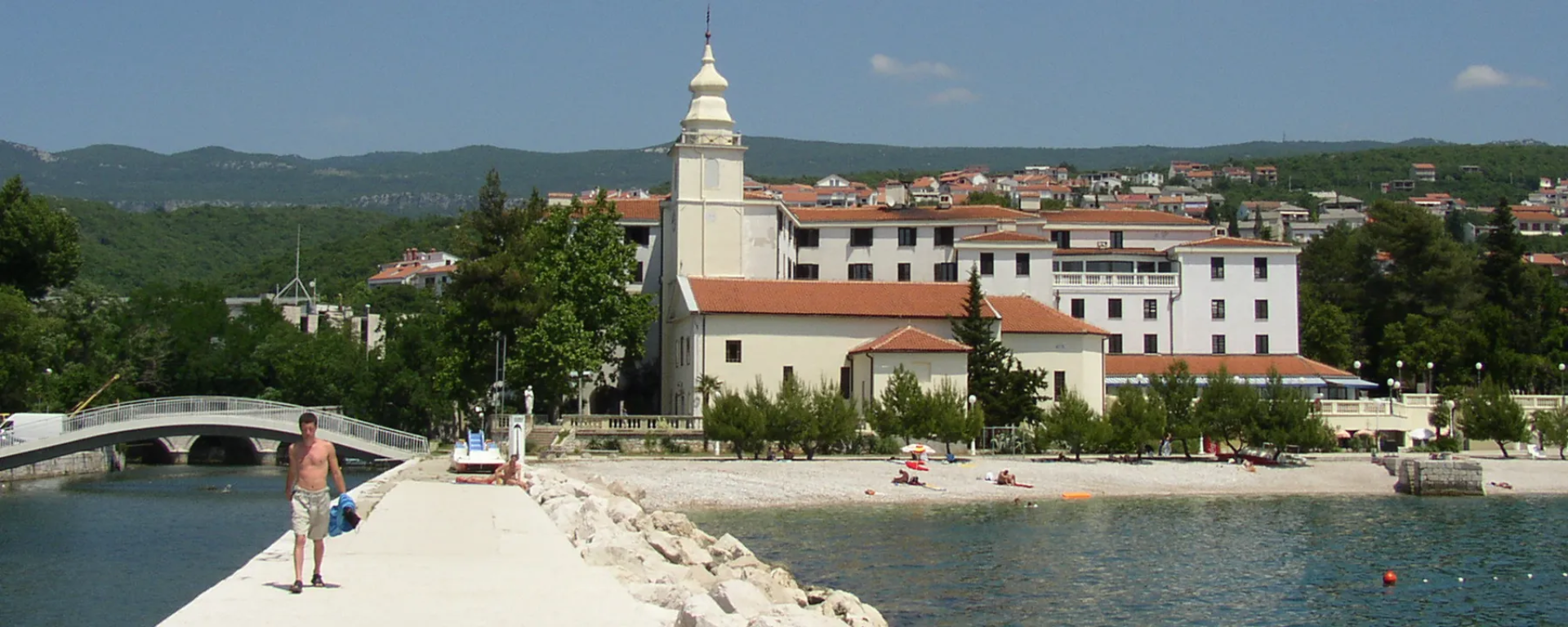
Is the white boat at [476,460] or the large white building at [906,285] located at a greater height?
the large white building at [906,285]

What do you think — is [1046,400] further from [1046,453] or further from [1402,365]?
[1402,365]

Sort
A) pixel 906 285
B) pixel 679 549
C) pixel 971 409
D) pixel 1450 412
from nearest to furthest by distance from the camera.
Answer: pixel 679 549 < pixel 971 409 < pixel 1450 412 < pixel 906 285

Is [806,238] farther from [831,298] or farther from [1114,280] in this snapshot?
[1114,280]

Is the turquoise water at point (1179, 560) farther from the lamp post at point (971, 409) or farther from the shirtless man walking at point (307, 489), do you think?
the shirtless man walking at point (307, 489)

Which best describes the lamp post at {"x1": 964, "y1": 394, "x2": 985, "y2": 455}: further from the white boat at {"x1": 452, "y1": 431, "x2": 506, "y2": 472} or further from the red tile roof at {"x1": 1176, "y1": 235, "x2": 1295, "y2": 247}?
the red tile roof at {"x1": 1176, "y1": 235, "x2": 1295, "y2": 247}

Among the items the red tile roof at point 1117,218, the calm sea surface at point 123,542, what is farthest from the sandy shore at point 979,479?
the red tile roof at point 1117,218

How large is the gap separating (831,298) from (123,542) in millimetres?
28266

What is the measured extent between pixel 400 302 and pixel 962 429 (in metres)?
75.9

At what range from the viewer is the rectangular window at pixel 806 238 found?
220 feet

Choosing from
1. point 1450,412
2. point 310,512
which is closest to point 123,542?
point 310,512

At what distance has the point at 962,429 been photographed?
48.4 m

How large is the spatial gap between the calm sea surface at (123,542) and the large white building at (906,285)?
1387cm

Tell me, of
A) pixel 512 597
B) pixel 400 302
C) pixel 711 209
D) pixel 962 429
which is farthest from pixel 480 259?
pixel 400 302

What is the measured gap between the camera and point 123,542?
33.0m
